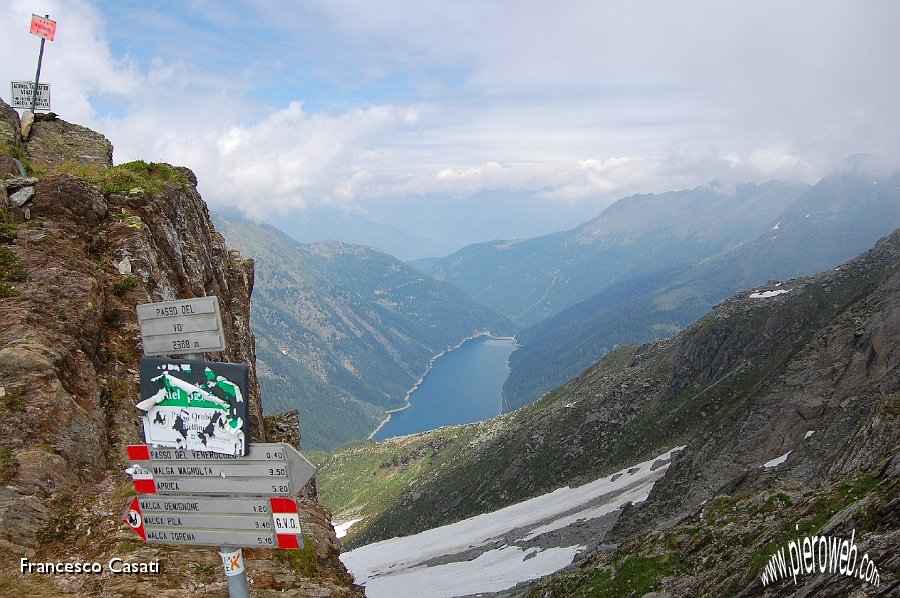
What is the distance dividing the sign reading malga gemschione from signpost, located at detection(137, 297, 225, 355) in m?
0.40

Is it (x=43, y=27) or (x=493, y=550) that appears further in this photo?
(x=493, y=550)

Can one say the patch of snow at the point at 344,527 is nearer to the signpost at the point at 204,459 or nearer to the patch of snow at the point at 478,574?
the patch of snow at the point at 478,574

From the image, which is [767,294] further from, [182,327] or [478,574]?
[182,327]

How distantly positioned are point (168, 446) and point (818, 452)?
37268 millimetres

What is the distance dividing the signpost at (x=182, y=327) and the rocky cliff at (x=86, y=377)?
535 centimetres

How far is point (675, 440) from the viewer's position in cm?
6950

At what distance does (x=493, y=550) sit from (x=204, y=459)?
5176cm

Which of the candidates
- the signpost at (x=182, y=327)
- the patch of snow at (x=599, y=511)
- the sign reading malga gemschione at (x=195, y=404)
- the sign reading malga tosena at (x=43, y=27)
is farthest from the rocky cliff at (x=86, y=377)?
the patch of snow at (x=599, y=511)

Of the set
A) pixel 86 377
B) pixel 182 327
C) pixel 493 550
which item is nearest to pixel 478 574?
pixel 493 550

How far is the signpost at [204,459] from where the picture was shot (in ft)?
30.5

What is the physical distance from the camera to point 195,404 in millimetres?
9562

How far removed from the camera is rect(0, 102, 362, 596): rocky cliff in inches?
493

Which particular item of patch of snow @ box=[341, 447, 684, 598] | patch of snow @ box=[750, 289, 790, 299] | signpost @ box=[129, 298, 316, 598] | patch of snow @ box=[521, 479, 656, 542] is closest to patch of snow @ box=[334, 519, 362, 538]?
patch of snow @ box=[341, 447, 684, 598]

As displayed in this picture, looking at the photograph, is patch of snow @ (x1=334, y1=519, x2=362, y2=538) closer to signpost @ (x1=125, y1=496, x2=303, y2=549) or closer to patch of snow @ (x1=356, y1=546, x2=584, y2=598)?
patch of snow @ (x1=356, y1=546, x2=584, y2=598)
